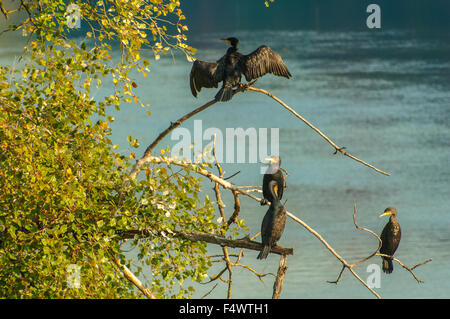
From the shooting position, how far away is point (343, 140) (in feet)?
→ 61.7

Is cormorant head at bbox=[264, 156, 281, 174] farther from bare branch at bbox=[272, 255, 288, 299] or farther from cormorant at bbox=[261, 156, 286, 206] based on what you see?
bare branch at bbox=[272, 255, 288, 299]

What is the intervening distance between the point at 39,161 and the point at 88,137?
52cm

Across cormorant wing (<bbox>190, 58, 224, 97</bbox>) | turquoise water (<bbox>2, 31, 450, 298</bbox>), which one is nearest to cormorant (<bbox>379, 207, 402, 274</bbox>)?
turquoise water (<bbox>2, 31, 450, 298</bbox>)

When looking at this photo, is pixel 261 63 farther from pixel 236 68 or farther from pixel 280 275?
pixel 280 275

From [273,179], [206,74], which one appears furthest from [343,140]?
[273,179]

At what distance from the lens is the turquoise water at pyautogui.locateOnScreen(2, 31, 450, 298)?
13.2 meters

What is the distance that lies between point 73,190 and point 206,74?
2.46 m

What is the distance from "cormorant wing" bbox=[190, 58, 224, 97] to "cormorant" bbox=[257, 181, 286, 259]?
1595 millimetres

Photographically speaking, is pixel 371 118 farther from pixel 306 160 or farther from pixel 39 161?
pixel 39 161

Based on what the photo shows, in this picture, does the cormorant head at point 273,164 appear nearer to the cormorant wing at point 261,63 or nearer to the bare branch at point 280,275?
the bare branch at point 280,275

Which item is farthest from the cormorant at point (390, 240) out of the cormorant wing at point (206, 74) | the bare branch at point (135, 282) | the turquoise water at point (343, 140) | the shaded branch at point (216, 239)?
the bare branch at point (135, 282)

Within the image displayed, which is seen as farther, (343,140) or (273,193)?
(343,140)
